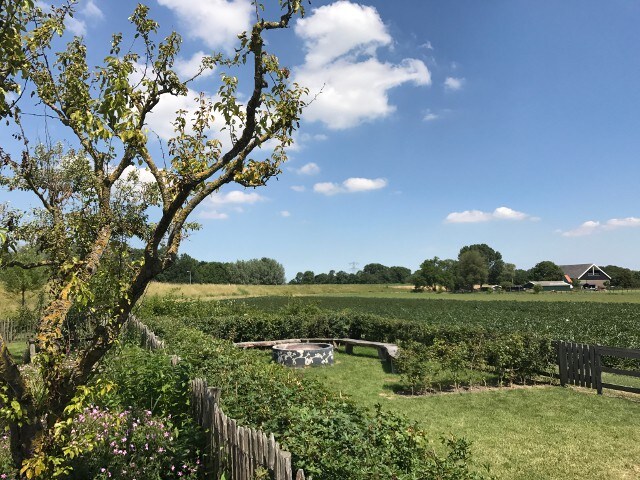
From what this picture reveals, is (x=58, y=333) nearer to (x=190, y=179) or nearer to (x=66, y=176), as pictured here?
(x=190, y=179)

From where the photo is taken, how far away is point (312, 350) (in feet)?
49.1

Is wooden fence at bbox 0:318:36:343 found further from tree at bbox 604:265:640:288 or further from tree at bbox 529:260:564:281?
tree at bbox 529:260:564:281

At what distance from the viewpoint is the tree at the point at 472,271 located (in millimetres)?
115188

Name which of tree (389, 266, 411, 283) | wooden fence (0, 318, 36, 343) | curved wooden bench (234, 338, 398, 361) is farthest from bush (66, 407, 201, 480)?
tree (389, 266, 411, 283)

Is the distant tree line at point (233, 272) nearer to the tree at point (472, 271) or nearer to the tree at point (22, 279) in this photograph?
the tree at point (472, 271)

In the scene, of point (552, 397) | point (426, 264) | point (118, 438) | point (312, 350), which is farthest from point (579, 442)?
point (426, 264)

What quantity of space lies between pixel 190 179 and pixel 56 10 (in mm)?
4975

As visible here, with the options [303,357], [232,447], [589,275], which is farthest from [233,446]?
[589,275]

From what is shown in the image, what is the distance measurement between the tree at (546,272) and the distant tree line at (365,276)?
1538 inches

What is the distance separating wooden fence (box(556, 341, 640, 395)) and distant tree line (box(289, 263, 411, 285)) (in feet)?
380

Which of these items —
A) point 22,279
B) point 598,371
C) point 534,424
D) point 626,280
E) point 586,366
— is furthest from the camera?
point 626,280

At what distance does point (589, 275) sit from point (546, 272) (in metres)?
11.7

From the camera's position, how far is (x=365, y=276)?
139125 mm

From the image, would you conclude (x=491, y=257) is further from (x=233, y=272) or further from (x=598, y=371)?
(x=598, y=371)
